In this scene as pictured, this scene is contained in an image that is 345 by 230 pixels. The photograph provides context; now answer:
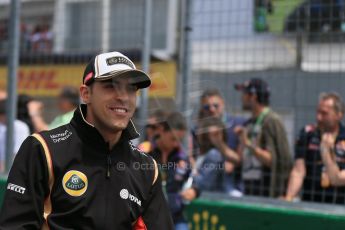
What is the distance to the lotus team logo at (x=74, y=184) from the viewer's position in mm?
2730

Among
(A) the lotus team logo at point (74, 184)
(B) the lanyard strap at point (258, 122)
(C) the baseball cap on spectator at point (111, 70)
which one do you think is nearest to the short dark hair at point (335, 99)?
(B) the lanyard strap at point (258, 122)

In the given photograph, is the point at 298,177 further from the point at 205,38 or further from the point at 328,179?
the point at 205,38

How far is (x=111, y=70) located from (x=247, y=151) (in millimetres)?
3066

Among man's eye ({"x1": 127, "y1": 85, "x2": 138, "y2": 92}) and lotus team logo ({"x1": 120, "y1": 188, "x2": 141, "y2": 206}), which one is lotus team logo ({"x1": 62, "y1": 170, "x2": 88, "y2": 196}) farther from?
man's eye ({"x1": 127, "y1": 85, "x2": 138, "y2": 92})

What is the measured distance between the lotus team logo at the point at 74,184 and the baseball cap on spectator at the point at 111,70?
1.40 feet

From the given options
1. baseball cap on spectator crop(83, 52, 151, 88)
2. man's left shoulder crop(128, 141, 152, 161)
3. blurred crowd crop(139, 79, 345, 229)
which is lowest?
blurred crowd crop(139, 79, 345, 229)

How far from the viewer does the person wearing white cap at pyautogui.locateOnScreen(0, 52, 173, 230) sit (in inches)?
106

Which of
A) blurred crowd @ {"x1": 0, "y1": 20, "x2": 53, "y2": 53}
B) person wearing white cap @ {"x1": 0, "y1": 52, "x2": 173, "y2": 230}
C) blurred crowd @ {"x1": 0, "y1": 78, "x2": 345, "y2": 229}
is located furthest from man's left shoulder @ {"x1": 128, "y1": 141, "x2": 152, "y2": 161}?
blurred crowd @ {"x1": 0, "y1": 20, "x2": 53, "y2": 53}

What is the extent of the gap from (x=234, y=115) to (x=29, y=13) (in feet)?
12.2

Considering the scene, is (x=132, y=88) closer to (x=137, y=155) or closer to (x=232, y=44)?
(x=137, y=155)

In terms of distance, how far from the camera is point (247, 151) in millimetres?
5688

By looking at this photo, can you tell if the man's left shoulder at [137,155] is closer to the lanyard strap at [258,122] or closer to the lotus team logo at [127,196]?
the lotus team logo at [127,196]

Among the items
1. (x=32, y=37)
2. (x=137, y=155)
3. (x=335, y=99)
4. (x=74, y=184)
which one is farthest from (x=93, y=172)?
(x=32, y=37)

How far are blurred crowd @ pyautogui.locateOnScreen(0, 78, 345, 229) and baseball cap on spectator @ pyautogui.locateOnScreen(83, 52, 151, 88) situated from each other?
7.35 feet
